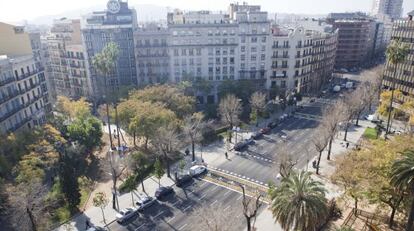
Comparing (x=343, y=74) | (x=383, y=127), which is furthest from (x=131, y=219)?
(x=343, y=74)

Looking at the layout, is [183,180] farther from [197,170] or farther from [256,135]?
[256,135]

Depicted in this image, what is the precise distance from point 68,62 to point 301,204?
114 meters

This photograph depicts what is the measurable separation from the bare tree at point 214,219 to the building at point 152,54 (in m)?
69.3

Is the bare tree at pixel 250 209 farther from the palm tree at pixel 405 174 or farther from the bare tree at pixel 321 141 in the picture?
the bare tree at pixel 321 141

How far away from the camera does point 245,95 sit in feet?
356

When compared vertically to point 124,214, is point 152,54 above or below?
above

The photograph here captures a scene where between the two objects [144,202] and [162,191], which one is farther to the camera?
[162,191]

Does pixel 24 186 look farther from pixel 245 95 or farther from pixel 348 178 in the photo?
pixel 245 95

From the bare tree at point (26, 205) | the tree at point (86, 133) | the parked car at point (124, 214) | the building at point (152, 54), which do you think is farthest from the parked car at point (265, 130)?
the bare tree at point (26, 205)

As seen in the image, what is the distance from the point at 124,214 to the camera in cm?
5450

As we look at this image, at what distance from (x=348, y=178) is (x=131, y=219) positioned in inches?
1462

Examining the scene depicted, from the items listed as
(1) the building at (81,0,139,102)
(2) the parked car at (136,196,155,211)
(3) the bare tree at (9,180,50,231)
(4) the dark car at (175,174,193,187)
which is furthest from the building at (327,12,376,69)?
(3) the bare tree at (9,180,50,231)

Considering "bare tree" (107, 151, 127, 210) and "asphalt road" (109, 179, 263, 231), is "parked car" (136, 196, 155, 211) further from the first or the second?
"bare tree" (107, 151, 127, 210)

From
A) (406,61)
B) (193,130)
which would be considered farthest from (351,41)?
(193,130)
